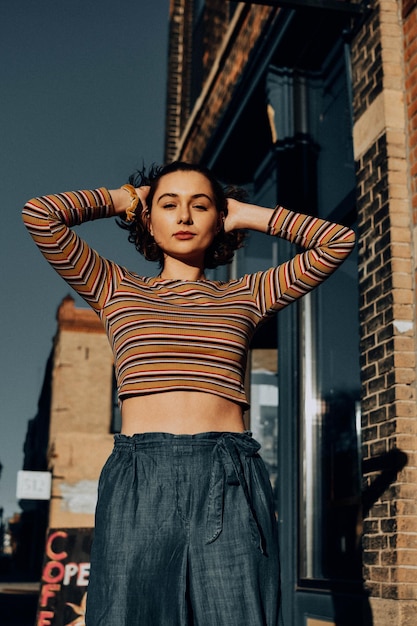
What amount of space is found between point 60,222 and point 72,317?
25704mm

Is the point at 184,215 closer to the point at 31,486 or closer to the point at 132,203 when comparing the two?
the point at 132,203

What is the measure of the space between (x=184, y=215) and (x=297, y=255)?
39 centimetres

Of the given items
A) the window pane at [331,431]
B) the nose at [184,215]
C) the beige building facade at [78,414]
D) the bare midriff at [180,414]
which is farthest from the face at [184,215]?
the beige building facade at [78,414]

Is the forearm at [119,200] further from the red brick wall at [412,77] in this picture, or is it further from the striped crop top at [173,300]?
the red brick wall at [412,77]

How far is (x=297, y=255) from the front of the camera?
2.52m

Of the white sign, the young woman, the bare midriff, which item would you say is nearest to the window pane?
the young woman

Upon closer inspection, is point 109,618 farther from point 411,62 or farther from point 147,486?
point 411,62

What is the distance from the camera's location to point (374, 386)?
4707mm

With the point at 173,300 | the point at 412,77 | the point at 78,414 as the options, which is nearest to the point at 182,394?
the point at 173,300

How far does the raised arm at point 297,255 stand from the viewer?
2492 millimetres

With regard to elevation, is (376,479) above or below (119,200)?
below

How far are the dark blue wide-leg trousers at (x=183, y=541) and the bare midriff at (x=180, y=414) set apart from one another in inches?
1.5

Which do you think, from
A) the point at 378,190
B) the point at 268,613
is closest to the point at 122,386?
the point at 268,613

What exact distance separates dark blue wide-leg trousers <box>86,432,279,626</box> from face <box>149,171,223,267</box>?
0.65 meters
